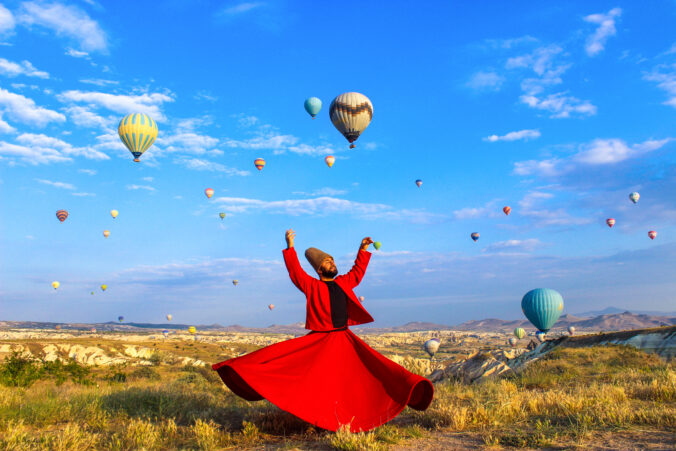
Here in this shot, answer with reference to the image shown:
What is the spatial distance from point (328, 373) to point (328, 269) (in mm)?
1681

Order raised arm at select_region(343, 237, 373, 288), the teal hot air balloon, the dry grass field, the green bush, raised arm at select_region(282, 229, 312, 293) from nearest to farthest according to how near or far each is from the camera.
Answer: the dry grass field < raised arm at select_region(282, 229, 312, 293) < raised arm at select_region(343, 237, 373, 288) < the green bush < the teal hot air balloon

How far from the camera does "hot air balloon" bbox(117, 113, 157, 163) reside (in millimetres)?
34594

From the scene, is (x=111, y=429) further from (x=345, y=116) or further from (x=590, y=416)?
(x=345, y=116)

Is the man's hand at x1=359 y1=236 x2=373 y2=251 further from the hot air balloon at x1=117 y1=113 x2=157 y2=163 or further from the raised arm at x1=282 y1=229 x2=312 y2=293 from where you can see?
the hot air balloon at x1=117 y1=113 x2=157 y2=163

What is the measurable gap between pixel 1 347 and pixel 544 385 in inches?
1523

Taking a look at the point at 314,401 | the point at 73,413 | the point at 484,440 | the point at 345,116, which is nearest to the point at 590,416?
the point at 484,440

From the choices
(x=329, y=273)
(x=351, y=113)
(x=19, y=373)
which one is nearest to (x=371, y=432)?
(x=329, y=273)

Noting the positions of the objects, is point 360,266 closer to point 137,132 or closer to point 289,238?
point 289,238

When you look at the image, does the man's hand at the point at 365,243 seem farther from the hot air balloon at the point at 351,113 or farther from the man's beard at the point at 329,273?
the hot air balloon at the point at 351,113

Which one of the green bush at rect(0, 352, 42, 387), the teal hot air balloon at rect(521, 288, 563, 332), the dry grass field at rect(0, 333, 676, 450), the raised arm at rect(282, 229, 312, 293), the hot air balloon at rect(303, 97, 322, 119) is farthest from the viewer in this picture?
the teal hot air balloon at rect(521, 288, 563, 332)

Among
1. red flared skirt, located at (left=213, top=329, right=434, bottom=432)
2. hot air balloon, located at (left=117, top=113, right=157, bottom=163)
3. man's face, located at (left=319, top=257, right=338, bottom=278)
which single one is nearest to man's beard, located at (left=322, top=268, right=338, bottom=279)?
man's face, located at (left=319, top=257, right=338, bottom=278)

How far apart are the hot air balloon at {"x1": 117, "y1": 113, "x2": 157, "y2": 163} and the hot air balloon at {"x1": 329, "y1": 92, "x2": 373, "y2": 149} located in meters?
14.8

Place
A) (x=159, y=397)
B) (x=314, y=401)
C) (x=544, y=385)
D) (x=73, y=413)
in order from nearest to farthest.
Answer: (x=314, y=401)
(x=73, y=413)
(x=159, y=397)
(x=544, y=385)

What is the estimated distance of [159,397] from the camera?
379 inches
